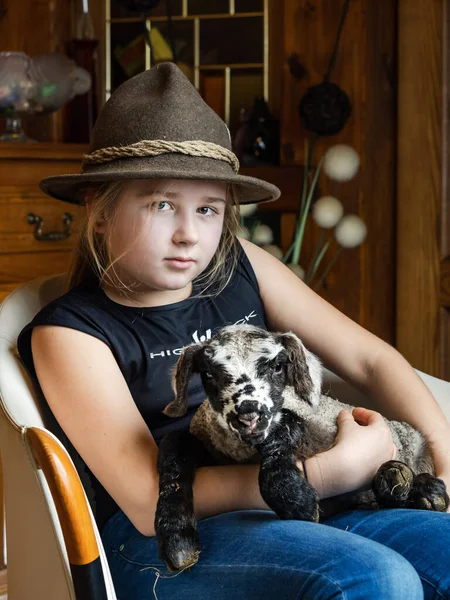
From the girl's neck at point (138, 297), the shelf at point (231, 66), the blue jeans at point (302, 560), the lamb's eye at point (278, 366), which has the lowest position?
the blue jeans at point (302, 560)

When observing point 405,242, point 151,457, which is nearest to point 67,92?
point 405,242

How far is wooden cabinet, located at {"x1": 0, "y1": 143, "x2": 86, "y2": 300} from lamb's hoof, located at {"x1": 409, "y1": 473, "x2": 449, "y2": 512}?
1.29 meters

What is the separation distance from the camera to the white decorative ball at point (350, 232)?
263 centimetres

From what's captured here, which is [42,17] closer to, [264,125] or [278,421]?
[264,125]

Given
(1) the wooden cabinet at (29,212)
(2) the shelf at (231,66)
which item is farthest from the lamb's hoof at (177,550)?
(2) the shelf at (231,66)

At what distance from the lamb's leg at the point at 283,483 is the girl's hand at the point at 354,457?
2.1 inches

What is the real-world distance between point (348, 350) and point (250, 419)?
52 centimetres

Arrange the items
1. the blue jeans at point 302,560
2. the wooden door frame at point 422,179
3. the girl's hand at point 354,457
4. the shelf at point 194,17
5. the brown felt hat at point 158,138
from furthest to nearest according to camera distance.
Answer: the shelf at point 194,17 → the wooden door frame at point 422,179 → the brown felt hat at point 158,138 → the girl's hand at point 354,457 → the blue jeans at point 302,560

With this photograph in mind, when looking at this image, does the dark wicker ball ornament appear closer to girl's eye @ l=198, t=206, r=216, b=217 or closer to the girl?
the girl

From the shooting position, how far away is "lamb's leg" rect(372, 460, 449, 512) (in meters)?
1.28

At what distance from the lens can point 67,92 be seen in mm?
2738

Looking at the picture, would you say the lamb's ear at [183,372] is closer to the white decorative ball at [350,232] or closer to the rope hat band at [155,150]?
the rope hat band at [155,150]

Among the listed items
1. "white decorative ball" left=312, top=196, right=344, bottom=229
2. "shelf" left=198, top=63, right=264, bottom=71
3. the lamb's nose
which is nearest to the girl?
the lamb's nose

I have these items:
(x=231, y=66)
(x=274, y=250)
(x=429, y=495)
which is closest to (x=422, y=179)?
(x=274, y=250)
